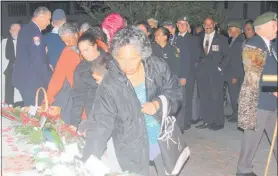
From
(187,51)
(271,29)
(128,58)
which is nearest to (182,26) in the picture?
(187,51)

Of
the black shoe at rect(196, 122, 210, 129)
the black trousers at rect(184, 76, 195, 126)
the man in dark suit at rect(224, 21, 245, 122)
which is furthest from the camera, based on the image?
the man in dark suit at rect(224, 21, 245, 122)

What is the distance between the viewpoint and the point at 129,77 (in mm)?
3805

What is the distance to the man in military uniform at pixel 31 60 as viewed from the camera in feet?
21.9

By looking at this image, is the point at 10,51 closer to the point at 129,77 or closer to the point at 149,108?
the point at 129,77

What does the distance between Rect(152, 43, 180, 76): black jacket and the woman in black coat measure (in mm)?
3659

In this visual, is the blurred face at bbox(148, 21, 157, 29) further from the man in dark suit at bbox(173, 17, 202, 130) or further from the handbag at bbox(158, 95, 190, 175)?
the handbag at bbox(158, 95, 190, 175)

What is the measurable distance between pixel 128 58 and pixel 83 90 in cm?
121

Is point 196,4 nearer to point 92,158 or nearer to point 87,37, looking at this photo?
point 87,37

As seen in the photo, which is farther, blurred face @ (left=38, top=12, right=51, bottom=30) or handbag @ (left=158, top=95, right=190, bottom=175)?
blurred face @ (left=38, top=12, right=51, bottom=30)

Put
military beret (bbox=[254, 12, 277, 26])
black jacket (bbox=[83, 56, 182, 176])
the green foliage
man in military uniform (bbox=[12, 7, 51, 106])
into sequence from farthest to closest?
1. man in military uniform (bbox=[12, 7, 51, 106])
2. military beret (bbox=[254, 12, 277, 26])
3. the green foliage
4. black jacket (bbox=[83, 56, 182, 176])

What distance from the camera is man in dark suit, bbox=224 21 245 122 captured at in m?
8.83

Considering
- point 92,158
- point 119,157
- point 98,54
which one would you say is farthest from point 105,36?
point 92,158

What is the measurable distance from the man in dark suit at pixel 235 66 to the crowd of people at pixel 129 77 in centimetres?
63

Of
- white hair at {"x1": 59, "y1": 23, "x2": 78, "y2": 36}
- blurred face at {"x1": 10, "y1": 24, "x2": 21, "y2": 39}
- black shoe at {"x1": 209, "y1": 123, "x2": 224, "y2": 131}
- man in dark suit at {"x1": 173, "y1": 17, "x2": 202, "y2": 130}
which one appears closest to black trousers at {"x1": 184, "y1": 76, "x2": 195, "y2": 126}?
man in dark suit at {"x1": 173, "y1": 17, "x2": 202, "y2": 130}
